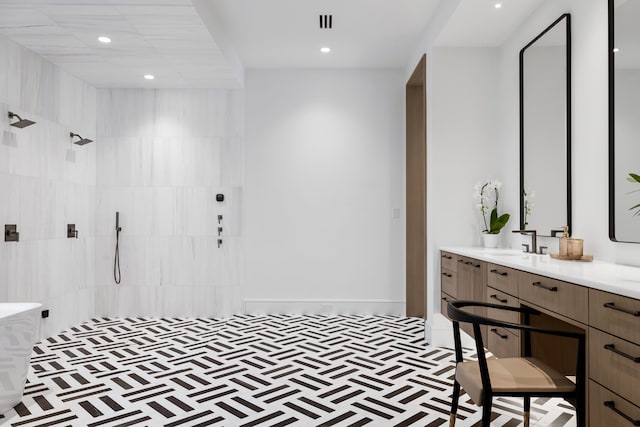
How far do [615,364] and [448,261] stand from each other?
2174 mm

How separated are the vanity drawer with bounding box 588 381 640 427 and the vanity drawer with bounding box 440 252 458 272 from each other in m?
1.86

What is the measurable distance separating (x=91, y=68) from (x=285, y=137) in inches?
79.5

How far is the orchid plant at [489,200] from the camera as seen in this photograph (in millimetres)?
3688

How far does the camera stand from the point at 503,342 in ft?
8.23

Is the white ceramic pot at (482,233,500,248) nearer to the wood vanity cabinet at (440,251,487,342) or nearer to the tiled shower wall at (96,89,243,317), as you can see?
the wood vanity cabinet at (440,251,487,342)

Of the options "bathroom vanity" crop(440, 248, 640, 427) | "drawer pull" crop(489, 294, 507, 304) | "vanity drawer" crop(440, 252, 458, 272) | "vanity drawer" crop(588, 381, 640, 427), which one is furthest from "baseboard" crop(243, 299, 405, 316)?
"vanity drawer" crop(588, 381, 640, 427)

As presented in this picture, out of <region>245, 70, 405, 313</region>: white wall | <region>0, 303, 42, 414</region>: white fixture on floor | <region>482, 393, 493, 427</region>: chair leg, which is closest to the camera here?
<region>482, 393, 493, 427</region>: chair leg

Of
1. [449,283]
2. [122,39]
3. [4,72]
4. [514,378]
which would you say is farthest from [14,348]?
[449,283]

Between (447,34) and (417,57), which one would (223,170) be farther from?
(447,34)

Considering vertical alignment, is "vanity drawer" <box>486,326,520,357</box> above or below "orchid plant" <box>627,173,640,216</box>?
below

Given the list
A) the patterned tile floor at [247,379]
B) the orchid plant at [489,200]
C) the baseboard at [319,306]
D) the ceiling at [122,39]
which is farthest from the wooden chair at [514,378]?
the baseboard at [319,306]

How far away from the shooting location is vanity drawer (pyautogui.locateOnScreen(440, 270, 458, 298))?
346 centimetres

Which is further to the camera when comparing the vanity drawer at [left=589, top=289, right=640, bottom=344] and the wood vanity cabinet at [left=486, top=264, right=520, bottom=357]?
the wood vanity cabinet at [left=486, top=264, right=520, bottom=357]

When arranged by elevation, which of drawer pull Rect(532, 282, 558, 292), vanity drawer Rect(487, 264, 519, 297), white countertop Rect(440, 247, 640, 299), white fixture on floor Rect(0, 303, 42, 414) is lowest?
white fixture on floor Rect(0, 303, 42, 414)
